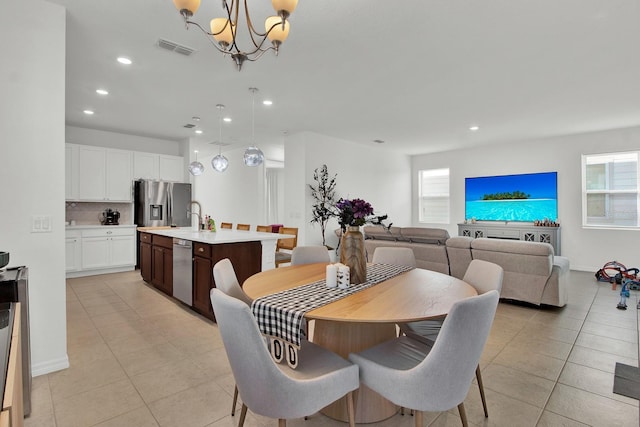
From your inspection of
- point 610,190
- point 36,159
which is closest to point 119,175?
point 36,159

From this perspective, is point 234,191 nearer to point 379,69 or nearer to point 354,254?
point 379,69

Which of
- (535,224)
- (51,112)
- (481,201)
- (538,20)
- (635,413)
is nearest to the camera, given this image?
(635,413)

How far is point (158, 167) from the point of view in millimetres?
6500

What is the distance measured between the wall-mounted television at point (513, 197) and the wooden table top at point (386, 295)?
5.78m

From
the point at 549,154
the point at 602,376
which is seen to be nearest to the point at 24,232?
the point at 602,376

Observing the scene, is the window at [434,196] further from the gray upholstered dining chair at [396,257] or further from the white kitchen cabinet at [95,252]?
the white kitchen cabinet at [95,252]

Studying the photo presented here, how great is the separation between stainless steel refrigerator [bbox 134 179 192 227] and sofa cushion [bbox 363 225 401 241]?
3.79m

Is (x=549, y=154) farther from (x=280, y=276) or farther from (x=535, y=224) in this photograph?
(x=280, y=276)

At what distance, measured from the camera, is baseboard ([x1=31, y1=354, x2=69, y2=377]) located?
91.2 inches

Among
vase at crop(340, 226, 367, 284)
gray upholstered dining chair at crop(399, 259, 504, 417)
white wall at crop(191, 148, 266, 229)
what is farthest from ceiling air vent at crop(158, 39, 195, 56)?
white wall at crop(191, 148, 266, 229)

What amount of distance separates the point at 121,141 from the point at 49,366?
5087 millimetres

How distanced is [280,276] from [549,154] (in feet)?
22.5

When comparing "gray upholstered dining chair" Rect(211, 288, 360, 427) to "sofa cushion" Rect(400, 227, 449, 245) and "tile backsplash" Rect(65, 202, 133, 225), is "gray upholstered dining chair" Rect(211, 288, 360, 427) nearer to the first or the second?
"sofa cushion" Rect(400, 227, 449, 245)

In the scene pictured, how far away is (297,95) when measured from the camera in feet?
13.9
